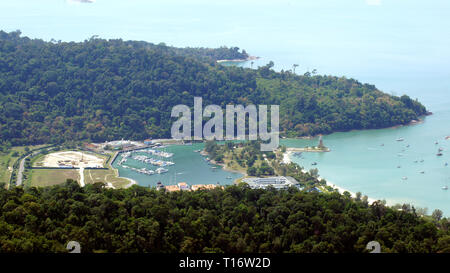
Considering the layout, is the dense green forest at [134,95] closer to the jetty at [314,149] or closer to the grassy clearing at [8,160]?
the grassy clearing at [8,160]

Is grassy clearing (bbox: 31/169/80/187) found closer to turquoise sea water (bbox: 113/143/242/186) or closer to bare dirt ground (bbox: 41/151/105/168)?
bare dirt ground (bbox: 41/151/105/168)

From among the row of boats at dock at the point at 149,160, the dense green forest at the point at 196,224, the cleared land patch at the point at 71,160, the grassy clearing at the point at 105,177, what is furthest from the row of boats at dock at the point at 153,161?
the dense green forest at the point at 196,224

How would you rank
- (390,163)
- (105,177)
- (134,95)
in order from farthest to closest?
(134,95) < (390,163) < (105,177)

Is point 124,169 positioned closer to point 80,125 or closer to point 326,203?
point 80,125

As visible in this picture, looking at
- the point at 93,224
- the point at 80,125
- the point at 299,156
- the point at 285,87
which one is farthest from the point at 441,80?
the point at 93,224

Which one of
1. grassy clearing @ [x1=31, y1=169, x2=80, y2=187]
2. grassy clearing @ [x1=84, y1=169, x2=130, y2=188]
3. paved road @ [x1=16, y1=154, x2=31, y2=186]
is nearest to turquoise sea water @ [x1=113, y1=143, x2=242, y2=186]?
grassy clearing @ [x1=84, y1=169, x2=130, y2=188]

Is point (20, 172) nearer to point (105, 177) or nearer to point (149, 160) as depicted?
point (105, 177)

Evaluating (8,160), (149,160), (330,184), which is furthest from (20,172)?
(330,184)
